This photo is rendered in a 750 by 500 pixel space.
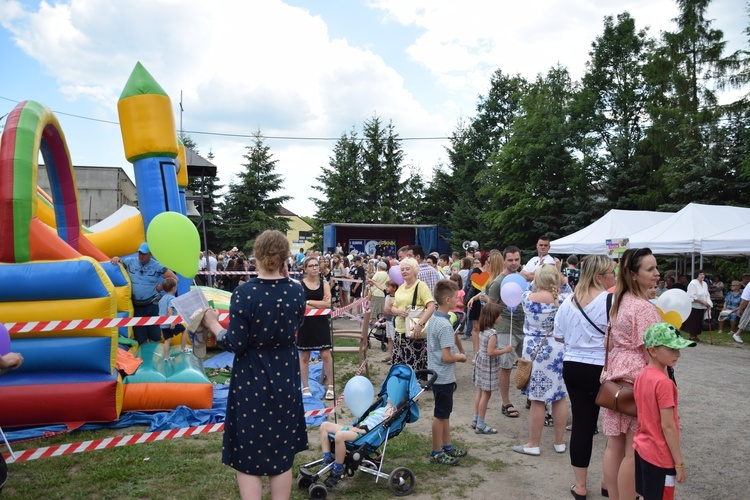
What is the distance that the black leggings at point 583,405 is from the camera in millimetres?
3971

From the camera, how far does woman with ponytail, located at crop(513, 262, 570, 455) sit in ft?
16.4

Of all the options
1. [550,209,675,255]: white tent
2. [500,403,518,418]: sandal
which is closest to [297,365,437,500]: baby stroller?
[500,403,518,418]: sandal

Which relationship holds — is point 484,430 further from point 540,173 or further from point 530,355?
point 540,173

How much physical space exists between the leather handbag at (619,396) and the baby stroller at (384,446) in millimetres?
1340

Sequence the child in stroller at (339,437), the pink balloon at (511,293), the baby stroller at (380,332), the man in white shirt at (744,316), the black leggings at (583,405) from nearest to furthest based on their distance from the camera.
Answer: the black leggings at (583,405), the child in stroller at (339,437), the pink balloon at (511,293), the baby stroller at (380,332), the man in white shirt at (744,316)

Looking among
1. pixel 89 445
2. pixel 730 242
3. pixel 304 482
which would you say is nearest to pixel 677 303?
pixel 304 482

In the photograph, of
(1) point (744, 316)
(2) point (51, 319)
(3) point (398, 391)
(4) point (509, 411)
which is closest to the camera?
(3) point (398, 391)

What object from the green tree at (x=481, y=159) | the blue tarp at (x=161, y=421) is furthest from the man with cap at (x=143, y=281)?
the green tree at (x=481, y=159)

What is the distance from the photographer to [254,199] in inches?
1470

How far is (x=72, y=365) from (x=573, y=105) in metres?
29.4

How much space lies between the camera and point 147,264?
8047 mm

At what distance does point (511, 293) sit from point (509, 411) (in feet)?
4.76

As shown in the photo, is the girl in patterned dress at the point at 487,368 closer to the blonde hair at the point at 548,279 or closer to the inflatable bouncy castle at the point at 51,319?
the blonde hair at the point at 548,279

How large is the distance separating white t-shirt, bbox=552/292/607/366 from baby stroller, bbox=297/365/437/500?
111 cm
